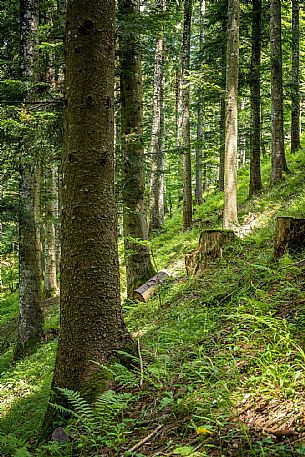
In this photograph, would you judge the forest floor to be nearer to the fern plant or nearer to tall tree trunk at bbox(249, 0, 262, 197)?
the fern plant

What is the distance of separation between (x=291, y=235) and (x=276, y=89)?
8.58 metres

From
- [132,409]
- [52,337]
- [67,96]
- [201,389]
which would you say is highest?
[67,96]

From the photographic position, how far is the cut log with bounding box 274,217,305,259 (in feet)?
17.9

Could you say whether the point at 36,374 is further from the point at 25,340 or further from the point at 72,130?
the point at 72,130

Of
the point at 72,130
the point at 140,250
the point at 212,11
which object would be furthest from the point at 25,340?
the point at 212,11

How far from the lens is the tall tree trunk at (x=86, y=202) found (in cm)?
370

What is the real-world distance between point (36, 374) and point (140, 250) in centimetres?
320

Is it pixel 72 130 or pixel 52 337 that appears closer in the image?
pixel 72 130

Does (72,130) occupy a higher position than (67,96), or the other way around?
(67,96)

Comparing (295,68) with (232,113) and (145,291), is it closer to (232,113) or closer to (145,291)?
(232,113)

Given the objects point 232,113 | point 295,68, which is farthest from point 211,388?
point 295,68

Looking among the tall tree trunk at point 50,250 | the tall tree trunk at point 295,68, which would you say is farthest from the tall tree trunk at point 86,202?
the tall tree trunk at point 295,68

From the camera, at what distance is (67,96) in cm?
382

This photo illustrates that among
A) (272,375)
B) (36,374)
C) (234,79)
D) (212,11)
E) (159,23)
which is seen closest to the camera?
(272,375)
